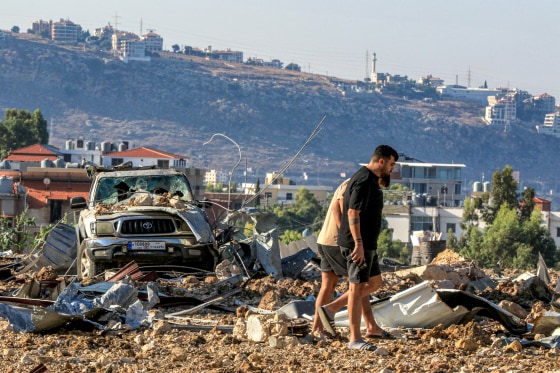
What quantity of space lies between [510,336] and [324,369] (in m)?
2.41

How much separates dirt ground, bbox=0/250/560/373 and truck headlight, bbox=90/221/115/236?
5612 millimetres

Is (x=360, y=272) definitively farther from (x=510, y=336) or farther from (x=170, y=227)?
(x=170, y=227)

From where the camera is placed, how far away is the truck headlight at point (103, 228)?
59.1 feet

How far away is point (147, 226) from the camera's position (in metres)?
18.1

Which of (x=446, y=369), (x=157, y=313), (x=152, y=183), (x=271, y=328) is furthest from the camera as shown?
(x=152, y=183)

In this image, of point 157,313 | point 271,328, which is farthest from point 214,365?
point 157,313

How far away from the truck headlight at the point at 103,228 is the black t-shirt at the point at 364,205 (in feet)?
24.5

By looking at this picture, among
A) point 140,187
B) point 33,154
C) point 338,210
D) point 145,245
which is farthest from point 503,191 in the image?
point 338,210

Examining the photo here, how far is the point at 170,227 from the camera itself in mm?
18094

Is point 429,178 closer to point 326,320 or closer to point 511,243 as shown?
point 511,243

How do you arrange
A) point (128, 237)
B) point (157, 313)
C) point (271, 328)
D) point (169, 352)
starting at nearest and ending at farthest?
point (169, 352) → point (271, 328) → point (157, 313) → point (128, 237)

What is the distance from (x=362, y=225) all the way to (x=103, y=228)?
25.4 ft

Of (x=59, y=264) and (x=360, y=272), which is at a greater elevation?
(x=360, y=272)

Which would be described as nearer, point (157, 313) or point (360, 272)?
point (360, 272)
